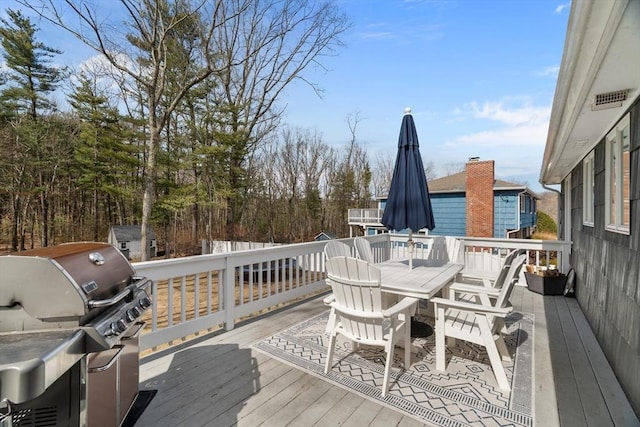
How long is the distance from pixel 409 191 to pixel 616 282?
2117 millimetres

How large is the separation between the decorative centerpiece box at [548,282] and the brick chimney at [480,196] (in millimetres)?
8178

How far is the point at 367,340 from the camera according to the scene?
248cm

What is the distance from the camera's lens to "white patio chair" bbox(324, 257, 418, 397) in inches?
95.0

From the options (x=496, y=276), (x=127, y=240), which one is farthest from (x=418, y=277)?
(x=127, y=240)

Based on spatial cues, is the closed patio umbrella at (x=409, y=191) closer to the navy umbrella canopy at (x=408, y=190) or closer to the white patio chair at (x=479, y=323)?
the navy umbrella canopy at (x=408, y=190)

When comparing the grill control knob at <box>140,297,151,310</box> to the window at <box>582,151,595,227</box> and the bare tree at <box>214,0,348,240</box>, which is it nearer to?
the window at <box>582,151,595,227</box>

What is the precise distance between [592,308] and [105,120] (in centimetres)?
1596

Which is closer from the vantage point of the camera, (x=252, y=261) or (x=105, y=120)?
(x=252, y=261)

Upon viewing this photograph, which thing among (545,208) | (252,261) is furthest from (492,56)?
(545,208)

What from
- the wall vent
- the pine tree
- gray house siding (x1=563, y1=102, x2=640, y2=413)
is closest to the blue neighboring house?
gray house siding (x1=563, y1=102, x2=640, y2=413)

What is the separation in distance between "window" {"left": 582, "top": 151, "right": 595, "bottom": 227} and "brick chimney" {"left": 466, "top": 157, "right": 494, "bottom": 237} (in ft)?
28.1

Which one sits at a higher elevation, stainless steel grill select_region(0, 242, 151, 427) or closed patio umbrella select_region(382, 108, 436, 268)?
closed patio umbrella select_region(382, 108, 436, 268)

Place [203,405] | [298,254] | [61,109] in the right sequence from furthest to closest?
[61,109]
[298,254]
[203,405]

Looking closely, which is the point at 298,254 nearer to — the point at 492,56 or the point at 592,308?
the point at 592,308
